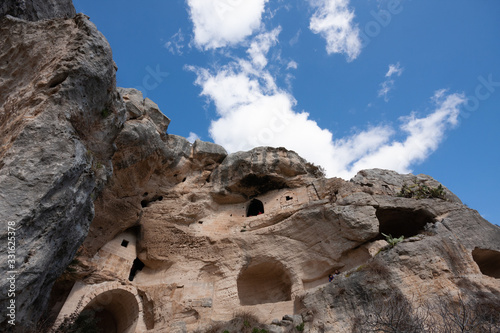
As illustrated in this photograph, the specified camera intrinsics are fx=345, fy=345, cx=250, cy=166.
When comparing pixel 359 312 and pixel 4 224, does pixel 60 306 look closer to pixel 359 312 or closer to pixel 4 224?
pixel 4 224

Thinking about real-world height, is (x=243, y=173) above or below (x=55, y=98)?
above

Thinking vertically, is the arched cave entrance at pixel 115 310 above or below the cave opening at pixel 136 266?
below

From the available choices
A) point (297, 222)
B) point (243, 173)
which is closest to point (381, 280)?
point (297, 222)

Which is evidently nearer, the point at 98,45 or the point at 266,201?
the point at 98,45

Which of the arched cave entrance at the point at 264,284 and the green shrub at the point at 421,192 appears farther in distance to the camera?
the green shrub at the point at 421,192

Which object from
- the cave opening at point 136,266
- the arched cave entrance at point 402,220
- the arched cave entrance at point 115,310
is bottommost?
the arched cave entrance at point 115,310

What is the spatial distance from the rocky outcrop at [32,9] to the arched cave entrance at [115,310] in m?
10.4

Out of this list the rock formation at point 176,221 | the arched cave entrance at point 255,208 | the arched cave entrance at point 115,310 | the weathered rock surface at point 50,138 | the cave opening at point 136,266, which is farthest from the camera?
the arched cave entrance at point 255,208

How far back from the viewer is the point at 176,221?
1631 cm

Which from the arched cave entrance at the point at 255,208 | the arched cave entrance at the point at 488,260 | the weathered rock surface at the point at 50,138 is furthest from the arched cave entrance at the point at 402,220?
the weathered rock surface at the point at 50,138

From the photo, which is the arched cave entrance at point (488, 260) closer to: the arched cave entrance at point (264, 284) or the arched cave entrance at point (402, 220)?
the arched cave entrance at point (402, 220)

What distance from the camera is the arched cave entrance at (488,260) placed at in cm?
1280

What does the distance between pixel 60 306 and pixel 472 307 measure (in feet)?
43.8

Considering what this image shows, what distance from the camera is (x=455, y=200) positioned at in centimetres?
1573
